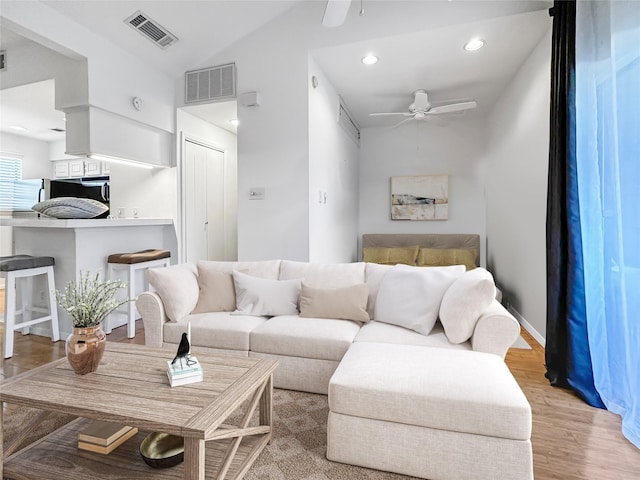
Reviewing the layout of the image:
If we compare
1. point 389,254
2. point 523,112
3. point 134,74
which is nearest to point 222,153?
point 134,74

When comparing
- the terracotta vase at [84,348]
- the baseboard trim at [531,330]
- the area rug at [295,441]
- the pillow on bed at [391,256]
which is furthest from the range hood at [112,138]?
the baseboard trim at [531,330]

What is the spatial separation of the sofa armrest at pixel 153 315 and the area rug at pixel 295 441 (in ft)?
2.04

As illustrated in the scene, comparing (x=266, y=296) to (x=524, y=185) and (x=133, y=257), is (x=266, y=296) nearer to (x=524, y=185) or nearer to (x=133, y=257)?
(x=133, y=257)

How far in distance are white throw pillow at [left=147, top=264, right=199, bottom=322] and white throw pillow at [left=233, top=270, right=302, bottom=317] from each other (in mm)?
330

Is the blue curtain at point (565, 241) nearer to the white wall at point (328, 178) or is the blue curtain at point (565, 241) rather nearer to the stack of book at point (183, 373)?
the white wall at point (328, 178)

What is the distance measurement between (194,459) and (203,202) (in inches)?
152

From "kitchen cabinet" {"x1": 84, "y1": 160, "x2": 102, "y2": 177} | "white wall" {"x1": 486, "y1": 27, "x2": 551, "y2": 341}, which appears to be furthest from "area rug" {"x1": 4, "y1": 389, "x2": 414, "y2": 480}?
"kitchen cabinet" {"x1": 84, "y1": 160, "x2": 102, "y2": 177}

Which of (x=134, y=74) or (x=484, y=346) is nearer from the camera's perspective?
(x=484, y=346)

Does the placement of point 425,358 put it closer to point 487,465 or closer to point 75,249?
point 487,465

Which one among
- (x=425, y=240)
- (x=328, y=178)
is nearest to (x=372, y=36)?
(x=328, y=178)

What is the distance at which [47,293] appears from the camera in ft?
10.5

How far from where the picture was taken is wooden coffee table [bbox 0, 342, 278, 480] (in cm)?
118

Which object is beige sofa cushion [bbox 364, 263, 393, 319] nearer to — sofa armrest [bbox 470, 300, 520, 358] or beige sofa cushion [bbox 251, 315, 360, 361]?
beige sofa cushion [bbox 251, 315, 360, 361]

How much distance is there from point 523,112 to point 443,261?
221 centimetres
